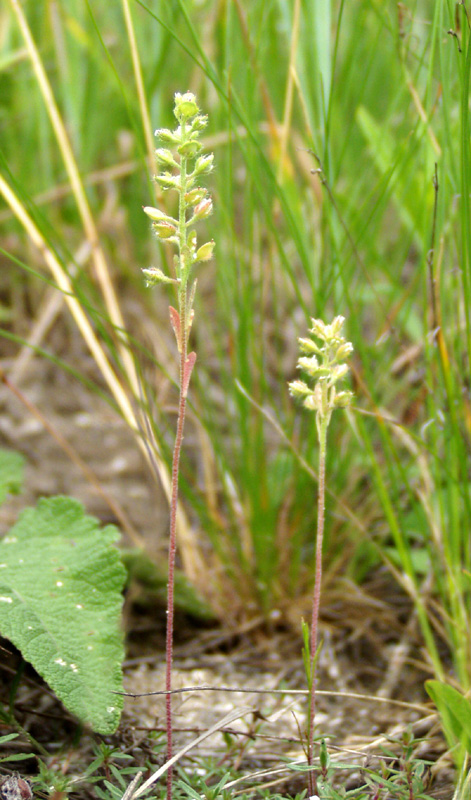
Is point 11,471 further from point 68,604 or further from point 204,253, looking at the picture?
point 204,253

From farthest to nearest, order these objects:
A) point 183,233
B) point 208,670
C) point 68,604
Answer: point 208,670 → point 68,604 → point 183,233

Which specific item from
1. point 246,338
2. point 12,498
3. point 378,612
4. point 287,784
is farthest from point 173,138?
point 12,498

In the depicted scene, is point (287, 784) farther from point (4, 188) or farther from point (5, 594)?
point (4, 188)

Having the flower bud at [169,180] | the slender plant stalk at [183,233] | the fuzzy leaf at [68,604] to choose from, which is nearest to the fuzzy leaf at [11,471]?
the fuzzy leaf at [68,604]

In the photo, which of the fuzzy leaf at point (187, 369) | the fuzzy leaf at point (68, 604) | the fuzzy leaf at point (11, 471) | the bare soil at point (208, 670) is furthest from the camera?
the fuzzy leaf at point (11, 471)

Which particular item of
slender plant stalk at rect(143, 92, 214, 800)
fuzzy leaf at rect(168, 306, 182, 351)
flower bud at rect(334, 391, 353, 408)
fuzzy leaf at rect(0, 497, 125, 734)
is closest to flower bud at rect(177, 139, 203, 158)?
slender plant stalk at rect(143, 92, 214, 800)

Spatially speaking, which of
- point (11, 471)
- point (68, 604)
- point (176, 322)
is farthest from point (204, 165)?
point (11, 471)

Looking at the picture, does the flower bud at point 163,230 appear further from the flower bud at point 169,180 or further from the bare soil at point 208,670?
the bare soil at point 208,670

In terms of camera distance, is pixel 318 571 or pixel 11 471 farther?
pixel 11 471
